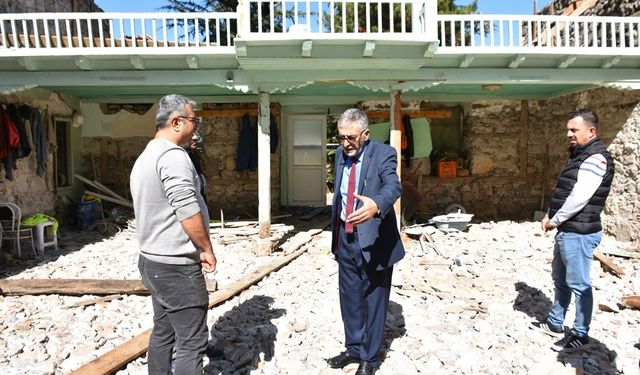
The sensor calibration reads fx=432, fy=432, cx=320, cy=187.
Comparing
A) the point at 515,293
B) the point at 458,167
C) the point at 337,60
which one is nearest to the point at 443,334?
the point at 515,293

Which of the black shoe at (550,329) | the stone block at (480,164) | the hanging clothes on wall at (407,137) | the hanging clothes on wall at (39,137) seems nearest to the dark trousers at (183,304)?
the black shoe at (550,329)

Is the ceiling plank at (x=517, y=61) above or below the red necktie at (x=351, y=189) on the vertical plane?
above

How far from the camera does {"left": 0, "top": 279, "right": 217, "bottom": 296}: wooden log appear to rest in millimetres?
4688

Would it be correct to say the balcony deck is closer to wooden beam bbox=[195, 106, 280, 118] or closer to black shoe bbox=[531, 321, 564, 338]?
wooden beam bbox=[195, 106, 280, 118]

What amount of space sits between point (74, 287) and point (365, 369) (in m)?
3.50

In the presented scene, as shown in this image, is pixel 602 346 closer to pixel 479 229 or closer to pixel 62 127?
pixel 479 229

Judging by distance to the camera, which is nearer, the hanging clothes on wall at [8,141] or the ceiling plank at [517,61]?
the ceiling plank at [517,61]

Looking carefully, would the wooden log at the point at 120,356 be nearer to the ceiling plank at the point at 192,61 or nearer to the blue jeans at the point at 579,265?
the blue jeans at the point at 579,265

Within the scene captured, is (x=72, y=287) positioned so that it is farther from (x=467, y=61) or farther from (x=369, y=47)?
(x=467, y=61)

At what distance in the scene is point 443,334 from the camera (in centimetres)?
375

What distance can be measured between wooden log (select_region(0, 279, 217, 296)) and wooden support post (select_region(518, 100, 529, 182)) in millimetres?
7519

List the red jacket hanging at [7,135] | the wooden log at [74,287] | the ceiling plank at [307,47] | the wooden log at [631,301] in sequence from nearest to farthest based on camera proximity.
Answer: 1. the wooden log at [631,301]
2. the wooden log at [74,287]
3. the ceiling plank at [307,47]
4. the red jacket hanging at [7,135]

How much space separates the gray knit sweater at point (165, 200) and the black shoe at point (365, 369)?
4.57 feet

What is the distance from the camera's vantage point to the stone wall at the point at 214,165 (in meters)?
9.52
